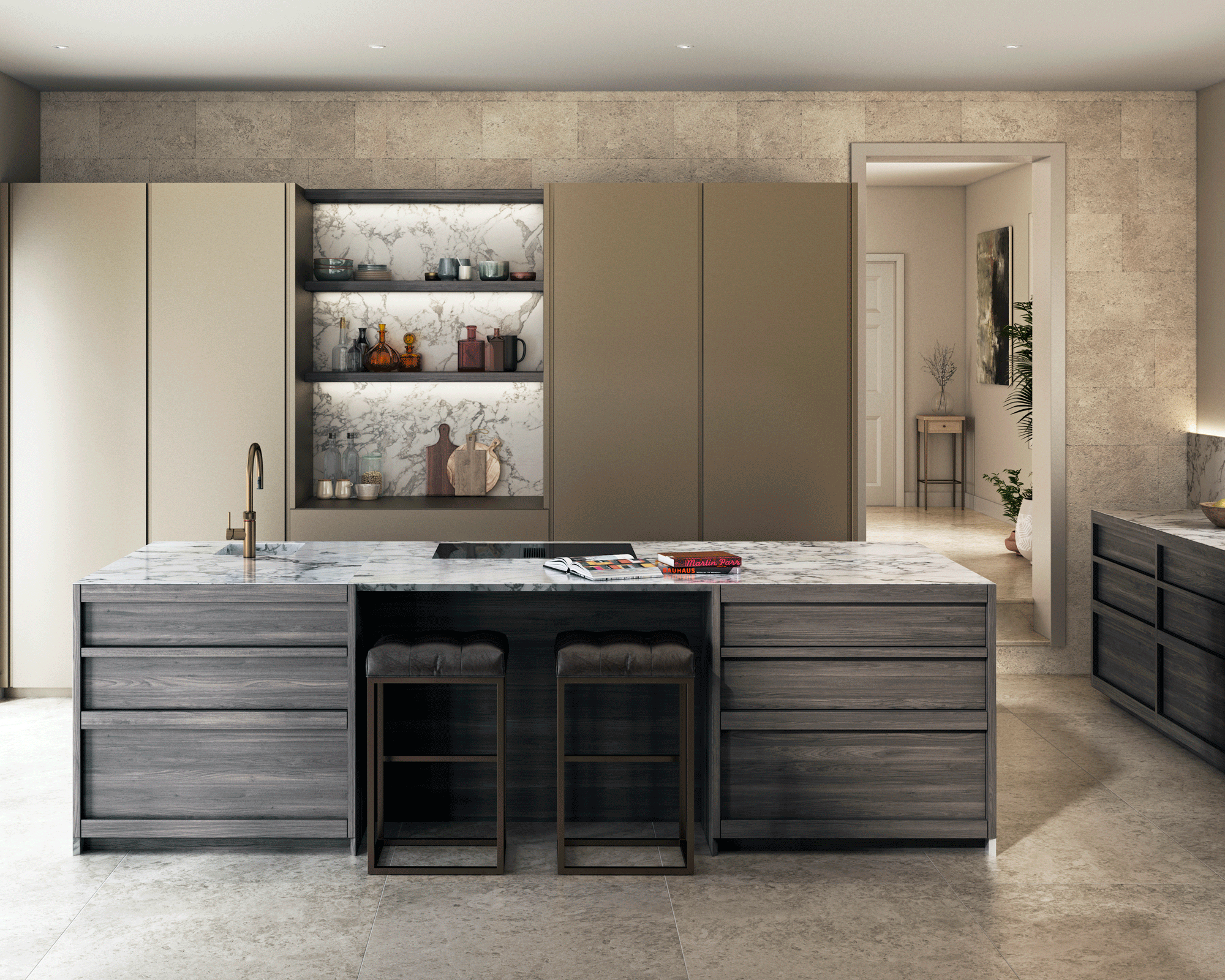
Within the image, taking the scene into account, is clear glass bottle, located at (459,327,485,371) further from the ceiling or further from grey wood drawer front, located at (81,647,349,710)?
grey wood drawer front, located at (81,647,349,710)

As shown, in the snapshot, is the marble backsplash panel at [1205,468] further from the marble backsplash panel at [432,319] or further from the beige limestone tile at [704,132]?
the marble backsplash panel at [432,319]

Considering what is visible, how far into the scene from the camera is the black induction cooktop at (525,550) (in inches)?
141

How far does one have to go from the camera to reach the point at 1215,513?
4.41 meters

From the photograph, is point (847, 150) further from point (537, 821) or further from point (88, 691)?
point (88, 691)

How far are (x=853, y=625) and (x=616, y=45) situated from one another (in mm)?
2734

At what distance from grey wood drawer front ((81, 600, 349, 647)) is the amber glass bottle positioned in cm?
229

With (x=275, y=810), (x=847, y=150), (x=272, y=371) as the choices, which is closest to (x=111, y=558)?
(x=272, y=371)

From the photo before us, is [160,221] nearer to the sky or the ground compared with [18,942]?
nearer to the sky

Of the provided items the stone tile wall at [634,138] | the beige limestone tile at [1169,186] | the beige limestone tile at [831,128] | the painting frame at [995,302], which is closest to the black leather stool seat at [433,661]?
the stone tile wall at [634,138]

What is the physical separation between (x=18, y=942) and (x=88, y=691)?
0.69 metres

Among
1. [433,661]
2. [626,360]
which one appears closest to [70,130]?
[626,360]

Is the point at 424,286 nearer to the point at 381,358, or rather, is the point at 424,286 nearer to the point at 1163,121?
the point at 381,358

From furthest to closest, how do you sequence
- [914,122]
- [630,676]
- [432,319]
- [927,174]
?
[927,174], [432,319], [914,122], [630,676]

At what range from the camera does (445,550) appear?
12.1ft
